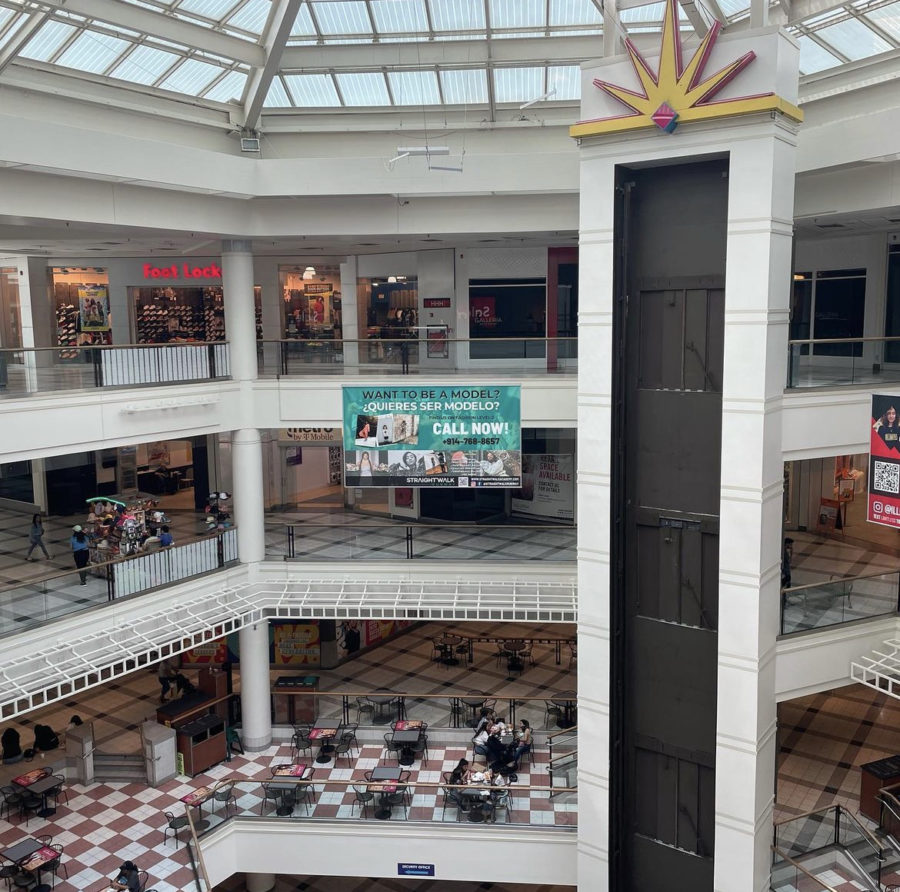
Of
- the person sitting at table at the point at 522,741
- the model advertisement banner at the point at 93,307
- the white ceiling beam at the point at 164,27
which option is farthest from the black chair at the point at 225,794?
the model advertisement banner at the point at 93,307

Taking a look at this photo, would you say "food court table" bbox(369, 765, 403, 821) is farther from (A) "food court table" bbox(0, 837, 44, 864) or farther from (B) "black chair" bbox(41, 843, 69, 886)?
(A) "food court table" bbox(0, 837, 44, 864)

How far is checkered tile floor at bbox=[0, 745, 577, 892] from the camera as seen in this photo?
45.0ft

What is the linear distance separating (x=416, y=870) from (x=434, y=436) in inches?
276

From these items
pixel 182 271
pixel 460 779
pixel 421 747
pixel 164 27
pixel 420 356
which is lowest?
pixel 421 747

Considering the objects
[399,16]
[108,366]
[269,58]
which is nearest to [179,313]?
[108,366]

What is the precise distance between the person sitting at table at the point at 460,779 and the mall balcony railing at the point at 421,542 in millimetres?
3650

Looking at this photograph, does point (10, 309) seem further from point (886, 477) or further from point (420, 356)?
point (886, 477)

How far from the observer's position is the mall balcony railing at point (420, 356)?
16.2m

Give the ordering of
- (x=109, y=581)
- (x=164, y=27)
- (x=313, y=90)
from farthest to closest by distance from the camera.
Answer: (x=313, y=90) < (x=109, y=581) < (x=164, y=27)

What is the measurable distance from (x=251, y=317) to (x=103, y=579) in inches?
204

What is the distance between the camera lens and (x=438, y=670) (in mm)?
20375

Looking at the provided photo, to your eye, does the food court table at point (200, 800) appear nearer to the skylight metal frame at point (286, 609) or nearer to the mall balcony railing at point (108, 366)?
the skylight metal frame at point (286, 609)

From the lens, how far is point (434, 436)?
1573 centimetres

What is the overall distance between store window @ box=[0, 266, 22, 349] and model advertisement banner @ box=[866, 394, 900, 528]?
20550mm
